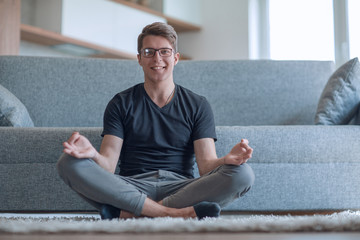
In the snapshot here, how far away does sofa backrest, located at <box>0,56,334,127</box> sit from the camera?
2809mm

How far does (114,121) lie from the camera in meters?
1.86

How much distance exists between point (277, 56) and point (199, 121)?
3478 millimetres

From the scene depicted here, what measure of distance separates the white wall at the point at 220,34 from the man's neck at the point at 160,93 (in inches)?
130

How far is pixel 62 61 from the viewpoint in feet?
9.51

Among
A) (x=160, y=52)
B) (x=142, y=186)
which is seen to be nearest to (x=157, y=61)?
(x=160, y=52)

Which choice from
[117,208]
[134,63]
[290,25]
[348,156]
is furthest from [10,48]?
[290,25]

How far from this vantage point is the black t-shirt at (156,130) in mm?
1845

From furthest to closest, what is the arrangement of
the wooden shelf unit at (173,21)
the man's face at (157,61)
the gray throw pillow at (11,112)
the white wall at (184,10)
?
1. the white wall at (184,10)
2. the wooden shelf unit at (173,21)
3. the gray throw pillow at (11,112)
4. the man's face at (157,61)

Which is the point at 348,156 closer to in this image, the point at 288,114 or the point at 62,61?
the point at 288,114

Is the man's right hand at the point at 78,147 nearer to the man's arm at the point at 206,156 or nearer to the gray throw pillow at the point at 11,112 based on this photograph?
the man's arm at the point at 206,156

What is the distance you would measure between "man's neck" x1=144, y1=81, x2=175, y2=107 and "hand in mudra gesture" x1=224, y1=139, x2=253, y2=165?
0.45m

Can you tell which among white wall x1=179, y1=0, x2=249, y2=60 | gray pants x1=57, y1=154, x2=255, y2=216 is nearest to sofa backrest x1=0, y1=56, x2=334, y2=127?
gray pants x1=57, y1=154, x2=255, y2=216

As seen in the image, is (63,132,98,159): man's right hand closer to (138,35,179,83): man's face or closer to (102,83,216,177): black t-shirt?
(102,83,216,177): black t-shirt

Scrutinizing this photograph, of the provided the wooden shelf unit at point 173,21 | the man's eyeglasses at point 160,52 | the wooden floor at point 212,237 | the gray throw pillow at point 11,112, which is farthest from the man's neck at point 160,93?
the wooden shelf unit at point 173,21
